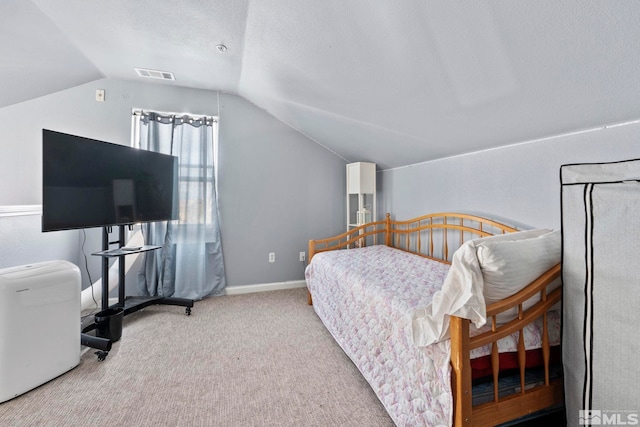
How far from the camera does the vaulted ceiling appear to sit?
40.0 inches

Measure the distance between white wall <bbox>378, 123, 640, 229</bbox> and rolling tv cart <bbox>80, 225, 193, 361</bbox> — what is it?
8.61 ft

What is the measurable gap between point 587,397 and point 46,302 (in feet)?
8.71

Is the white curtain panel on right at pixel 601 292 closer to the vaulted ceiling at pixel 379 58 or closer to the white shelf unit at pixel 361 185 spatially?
the vaulted ceiling at pixel 379 58

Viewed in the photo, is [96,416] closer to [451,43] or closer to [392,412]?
[392,412]

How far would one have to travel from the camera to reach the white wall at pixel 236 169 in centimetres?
248

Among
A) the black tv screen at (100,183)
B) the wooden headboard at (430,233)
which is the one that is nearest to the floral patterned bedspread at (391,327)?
the wooden headboard at (430,233)

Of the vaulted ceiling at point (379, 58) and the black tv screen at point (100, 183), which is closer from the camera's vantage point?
the vaulted ceiling at point (379, 58)

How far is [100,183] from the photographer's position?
2.07 metres

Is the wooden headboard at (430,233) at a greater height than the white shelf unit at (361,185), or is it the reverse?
the white shelf unit at (361,185)

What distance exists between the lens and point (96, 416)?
135cm

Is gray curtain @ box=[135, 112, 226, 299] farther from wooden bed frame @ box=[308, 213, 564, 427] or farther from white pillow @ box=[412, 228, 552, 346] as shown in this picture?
wooden bed frame @ box=[308, 213, 564, 427]

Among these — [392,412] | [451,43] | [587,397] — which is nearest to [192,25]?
[451,43]

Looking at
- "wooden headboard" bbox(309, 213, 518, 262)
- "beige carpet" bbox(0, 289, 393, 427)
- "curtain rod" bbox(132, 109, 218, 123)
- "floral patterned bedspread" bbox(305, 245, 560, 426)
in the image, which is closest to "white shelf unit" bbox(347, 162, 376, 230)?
"wooden headboard" bbox(309, 213, 518, 262)

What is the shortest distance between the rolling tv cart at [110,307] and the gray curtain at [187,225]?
0.27 m
